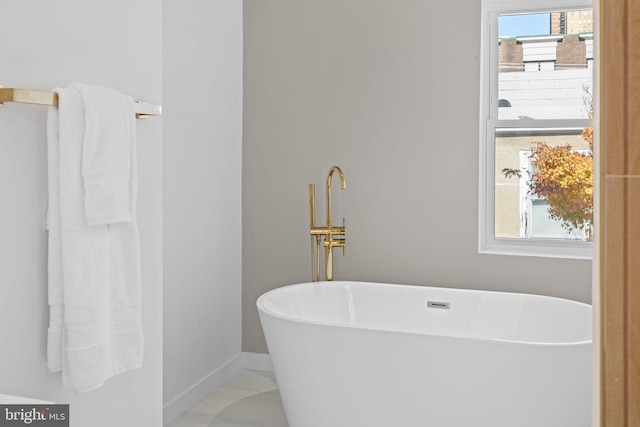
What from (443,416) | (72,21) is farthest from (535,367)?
(72,21)

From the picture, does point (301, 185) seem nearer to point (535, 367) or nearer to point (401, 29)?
point (401, 29)

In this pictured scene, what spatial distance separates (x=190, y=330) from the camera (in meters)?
3.41

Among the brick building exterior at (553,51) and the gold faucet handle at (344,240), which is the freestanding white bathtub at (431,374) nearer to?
the gold faucet handle at (344,240)

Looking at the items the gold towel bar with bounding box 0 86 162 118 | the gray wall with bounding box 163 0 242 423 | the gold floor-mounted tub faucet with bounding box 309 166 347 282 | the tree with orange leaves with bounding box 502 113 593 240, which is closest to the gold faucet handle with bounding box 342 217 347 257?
the gold floor-mounted tub faucet with bounding box 309 166 347 282

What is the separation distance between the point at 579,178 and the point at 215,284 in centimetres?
218

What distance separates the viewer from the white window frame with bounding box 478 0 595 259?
3.47 meters

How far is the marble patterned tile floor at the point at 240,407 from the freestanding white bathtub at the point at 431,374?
0.41m

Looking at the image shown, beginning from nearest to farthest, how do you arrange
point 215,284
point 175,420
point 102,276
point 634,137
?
point 634,137 < point 102,276 < point 175,420 < point 215,284

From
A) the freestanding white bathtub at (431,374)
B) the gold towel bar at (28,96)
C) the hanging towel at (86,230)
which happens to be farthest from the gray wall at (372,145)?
the gold towel bar at (28,96)

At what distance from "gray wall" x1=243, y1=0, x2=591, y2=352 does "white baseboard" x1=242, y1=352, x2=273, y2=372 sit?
50 millimetres

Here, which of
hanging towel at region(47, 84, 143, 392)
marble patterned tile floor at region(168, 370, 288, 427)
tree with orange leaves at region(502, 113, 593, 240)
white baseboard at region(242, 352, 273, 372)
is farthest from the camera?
white baseboard at region(242, 352, 273, 372)

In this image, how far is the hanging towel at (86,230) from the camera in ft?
4.91

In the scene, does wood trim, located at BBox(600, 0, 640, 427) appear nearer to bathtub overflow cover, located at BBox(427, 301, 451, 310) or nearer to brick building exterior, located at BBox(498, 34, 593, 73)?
bathtub overflow cover, located at BBox(427, 301, 451, 310)

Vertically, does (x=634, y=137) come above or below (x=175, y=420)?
above
